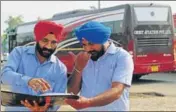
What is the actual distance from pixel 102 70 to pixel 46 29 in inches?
14.3

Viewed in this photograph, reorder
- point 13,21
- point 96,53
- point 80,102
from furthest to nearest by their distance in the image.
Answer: point 13,21, point 96,53, point 80,102

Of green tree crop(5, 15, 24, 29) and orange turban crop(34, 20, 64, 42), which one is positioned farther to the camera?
green tree crop(5, 15, 24, 29)

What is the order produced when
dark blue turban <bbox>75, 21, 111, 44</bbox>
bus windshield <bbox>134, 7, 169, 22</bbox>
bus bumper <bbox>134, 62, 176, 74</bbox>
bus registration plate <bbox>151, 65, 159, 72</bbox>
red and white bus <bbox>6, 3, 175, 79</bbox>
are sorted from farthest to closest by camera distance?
bus registration plate <bbox>151, 65, 159, 72</bbox>, bus bumper <bbox>134, 62, 176, 74</bbox>, bus windshield <bbox>134, 7, 169, 22</bbox>, red and white bus <bbox>6, 3, 175, 79</bbox>, dark blue turban <bbox>75, 21, 111, 44</bbox>

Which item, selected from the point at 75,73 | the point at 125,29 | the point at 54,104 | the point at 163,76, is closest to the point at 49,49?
the point at 75,73

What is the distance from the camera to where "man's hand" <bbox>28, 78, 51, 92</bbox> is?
2.15m

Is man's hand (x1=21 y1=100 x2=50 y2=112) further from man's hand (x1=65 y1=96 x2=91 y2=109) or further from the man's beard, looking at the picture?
the man's beard

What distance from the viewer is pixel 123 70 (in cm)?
223

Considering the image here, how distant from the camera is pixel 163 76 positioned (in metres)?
14.4

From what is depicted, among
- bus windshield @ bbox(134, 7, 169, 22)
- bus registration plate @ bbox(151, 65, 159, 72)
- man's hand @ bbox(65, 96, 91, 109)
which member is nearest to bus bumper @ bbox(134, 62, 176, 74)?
bus registration plate @ bbox(151, 65, 159, 72)

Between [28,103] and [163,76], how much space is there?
12699 mm

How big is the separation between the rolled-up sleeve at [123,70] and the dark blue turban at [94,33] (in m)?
0.16

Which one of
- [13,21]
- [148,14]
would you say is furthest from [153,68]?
[13,21]

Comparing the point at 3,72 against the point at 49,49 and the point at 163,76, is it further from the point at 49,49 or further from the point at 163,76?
the point at 163,76

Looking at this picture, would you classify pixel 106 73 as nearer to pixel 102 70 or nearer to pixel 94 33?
pixel 102 70
